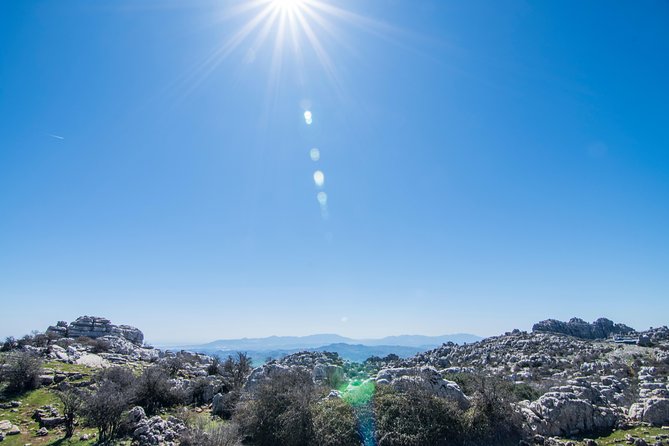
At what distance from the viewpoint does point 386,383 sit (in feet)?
92.2

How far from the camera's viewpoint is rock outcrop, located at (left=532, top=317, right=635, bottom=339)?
106000 millimetres

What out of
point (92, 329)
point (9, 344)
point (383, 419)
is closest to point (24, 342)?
point (9, 344)

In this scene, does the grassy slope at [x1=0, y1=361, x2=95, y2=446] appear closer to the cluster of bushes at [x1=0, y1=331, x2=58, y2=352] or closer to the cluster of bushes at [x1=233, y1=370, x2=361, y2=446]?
the cluster of bushes at [x1=233, y1=370, x2=361, y2=446]

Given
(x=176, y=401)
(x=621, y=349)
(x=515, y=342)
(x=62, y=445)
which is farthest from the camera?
(x=515, y=342)

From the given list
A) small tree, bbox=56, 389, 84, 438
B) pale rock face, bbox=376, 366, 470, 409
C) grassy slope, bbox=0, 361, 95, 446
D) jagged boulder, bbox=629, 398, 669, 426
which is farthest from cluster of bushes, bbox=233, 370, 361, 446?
jagged boulder, bbox=629, 398, 669, 426

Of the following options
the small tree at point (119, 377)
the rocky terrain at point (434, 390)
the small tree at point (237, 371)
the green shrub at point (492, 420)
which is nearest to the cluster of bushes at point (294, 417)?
the rocky terrain at point (434, 390)

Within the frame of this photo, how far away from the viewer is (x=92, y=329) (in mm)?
78000

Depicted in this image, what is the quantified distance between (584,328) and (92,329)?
458 feet

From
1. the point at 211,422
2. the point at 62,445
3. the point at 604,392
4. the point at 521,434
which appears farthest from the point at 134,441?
the point at 604,392

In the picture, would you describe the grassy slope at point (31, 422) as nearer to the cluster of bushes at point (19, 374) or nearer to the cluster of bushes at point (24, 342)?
the cluster of bushes at point (19, 374)

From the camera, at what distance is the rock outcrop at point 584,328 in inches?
4173

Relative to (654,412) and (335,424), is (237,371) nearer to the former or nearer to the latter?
(335,424)

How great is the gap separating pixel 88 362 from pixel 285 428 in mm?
39591

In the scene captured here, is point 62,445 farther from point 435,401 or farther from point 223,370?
point 223,370
